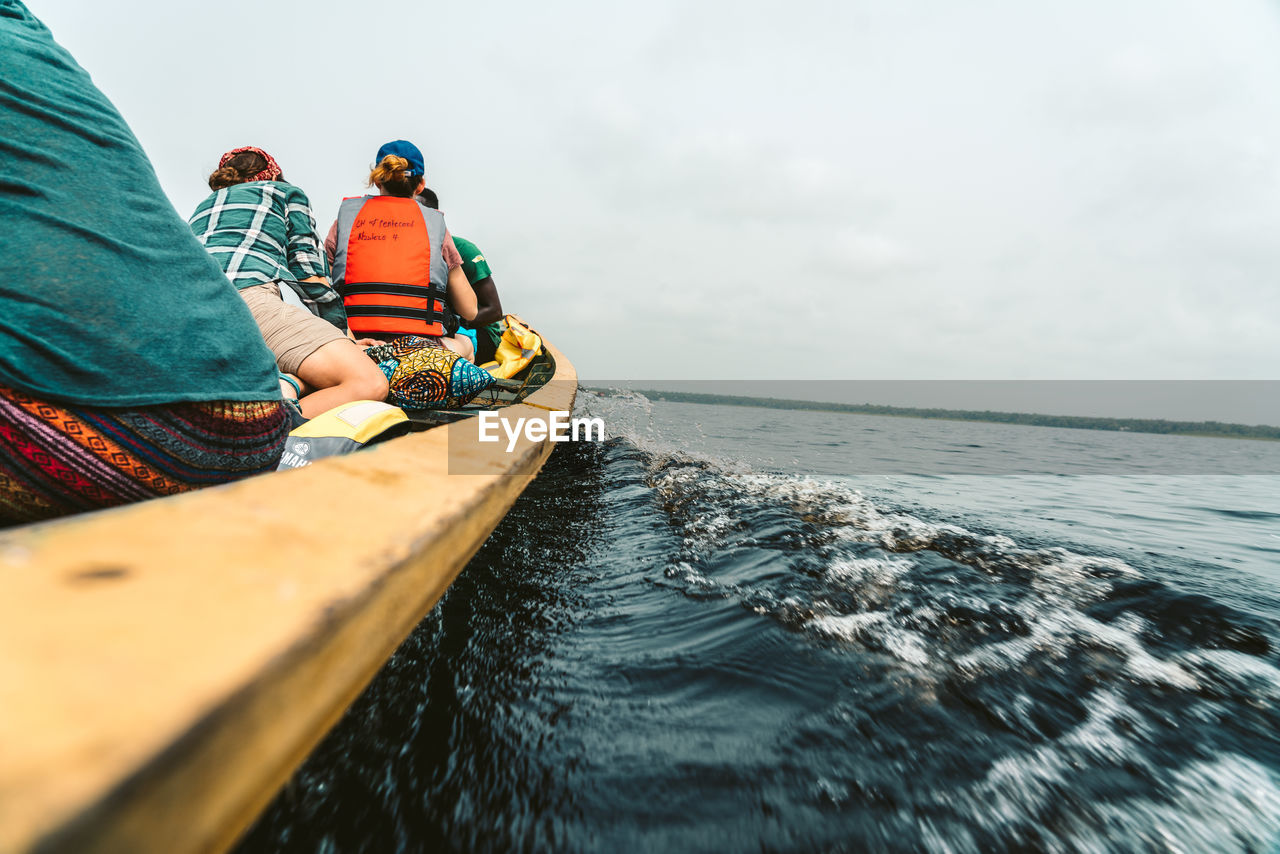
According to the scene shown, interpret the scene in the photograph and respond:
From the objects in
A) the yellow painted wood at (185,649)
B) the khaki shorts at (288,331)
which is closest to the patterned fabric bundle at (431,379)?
the khaki shorts at (288,331)

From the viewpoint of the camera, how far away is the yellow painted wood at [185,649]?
0.29m

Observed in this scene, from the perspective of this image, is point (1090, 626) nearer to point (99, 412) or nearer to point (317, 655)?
point (317, 655)

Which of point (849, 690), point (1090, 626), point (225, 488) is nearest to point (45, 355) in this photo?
point (225, 488)

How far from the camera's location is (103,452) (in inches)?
38.1

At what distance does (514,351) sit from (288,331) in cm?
249

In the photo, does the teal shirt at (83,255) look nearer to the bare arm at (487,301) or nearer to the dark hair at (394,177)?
the dark hair at (394,177)

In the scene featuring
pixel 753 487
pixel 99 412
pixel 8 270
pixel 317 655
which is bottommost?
pixel 753 487

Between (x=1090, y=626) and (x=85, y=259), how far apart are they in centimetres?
238

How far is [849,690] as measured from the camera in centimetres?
114

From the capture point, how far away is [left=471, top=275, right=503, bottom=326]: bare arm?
4148 mm

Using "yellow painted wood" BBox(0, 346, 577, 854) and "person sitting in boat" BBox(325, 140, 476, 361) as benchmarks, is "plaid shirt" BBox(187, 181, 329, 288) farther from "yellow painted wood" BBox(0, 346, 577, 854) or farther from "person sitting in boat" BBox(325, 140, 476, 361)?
"yellow painted wood" BBox(0, 346, 577, 854)

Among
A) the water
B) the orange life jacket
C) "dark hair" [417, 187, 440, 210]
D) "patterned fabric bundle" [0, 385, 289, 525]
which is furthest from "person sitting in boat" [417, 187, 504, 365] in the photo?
"patterned fabric bundle" [0, 385, 289, 525]

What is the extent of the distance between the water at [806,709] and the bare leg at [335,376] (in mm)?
855

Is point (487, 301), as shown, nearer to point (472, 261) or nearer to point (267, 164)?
point (472, 261)
